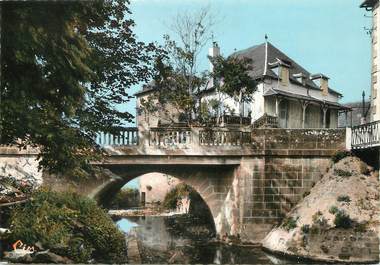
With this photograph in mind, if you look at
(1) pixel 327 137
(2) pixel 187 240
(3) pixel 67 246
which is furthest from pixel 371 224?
(3) pixel 67 246

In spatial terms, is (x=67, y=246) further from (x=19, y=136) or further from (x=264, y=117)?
(x=264, y=117)

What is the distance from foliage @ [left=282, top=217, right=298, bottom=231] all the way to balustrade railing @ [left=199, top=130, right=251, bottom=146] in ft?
7.55

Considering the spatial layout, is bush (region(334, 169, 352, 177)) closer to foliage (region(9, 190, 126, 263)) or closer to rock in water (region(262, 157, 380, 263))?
rock in water (region(262, 157, 380, 263))

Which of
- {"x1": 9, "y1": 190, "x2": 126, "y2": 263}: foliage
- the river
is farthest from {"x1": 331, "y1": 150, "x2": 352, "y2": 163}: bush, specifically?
{"x1": 9, "y1": 190, "x2": 126, "y2": 263}: foliage

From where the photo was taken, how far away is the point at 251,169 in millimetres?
12922

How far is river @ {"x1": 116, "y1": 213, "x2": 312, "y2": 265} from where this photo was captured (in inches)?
418

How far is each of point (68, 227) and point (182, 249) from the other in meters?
5.17

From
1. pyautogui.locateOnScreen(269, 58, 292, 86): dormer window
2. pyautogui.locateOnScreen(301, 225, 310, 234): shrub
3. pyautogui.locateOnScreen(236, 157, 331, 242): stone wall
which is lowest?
pyautogui.locateOnScreen(301, 225, 310, 234): shrub

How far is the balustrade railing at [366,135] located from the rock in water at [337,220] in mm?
529

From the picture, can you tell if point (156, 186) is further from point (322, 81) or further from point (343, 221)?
point (322, 81)

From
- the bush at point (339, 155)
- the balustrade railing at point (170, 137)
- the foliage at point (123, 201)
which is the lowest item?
the foliage at point (123, 201)

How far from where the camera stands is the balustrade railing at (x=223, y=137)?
12047mm

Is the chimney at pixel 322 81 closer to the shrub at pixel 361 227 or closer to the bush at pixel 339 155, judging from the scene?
the shrub at pixel 361 227

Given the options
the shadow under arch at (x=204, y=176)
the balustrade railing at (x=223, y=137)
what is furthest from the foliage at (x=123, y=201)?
the balustrade railing at (x=223, y=137)
